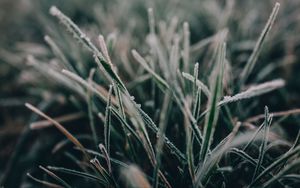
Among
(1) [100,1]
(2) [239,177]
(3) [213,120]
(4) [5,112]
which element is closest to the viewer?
(3) [213,120]

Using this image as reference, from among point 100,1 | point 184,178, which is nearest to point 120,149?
point 184,178

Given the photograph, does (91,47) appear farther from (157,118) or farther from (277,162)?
(277,162)

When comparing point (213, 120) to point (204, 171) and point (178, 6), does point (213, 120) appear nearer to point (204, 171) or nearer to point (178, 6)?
point (204, 171)

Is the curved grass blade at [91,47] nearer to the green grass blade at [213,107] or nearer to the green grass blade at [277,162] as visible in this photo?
the green grass blade at [213,107]

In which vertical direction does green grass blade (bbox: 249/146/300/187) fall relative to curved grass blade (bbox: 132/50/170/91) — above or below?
below

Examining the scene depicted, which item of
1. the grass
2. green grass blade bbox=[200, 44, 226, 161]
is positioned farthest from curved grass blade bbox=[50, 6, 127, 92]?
green grass blade bbox=[200, 44, 226, 161]

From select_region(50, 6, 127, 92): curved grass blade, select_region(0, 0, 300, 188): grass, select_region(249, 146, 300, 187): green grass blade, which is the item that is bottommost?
select_region(249, 146, 300, 187): green grass blade

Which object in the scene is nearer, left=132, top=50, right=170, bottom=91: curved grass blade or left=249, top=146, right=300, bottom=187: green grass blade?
left=249, top=146, right=300, bottom=187: green grass blade

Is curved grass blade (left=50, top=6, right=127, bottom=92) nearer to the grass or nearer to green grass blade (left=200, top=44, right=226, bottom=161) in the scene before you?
the grass

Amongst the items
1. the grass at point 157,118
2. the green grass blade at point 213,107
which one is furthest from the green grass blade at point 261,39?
the green grass blade at point 213,107
